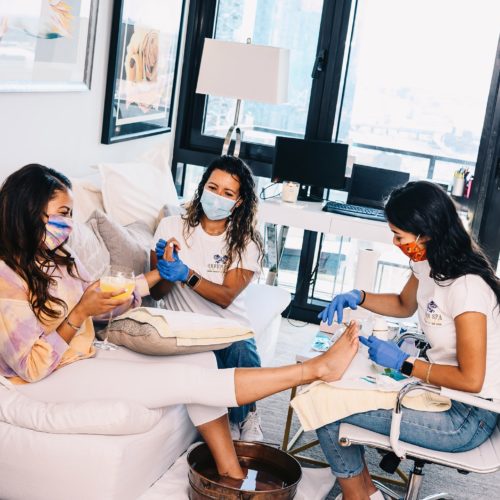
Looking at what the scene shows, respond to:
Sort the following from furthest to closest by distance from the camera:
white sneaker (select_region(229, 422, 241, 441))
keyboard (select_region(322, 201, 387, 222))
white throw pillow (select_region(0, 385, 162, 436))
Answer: keyboard (select_region(322, 201, 387, 222)) < white sneaker (select_region(229, 422, 241, 441)) < white throw pillow (select_region(0, 385, 162, 436))

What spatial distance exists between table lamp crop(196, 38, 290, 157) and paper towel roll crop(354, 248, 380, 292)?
892 millimetres

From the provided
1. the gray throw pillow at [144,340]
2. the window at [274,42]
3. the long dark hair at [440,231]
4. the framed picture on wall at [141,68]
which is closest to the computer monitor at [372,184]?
the window at [274,42]

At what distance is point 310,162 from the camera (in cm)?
443

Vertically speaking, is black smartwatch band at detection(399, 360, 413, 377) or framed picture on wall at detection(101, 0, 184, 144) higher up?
framed picture on wall at detection(101, 0, 184, 144)

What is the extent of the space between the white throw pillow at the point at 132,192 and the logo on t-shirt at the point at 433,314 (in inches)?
54.0

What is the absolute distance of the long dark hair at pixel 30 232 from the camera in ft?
7.28

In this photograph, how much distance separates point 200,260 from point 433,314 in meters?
0.92

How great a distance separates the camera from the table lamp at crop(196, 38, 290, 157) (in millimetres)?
4125

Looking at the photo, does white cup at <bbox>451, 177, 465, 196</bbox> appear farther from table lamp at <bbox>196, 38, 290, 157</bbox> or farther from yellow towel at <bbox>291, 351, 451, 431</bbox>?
yellow towel at <bbox>291, 351, 451, 431</bbox>

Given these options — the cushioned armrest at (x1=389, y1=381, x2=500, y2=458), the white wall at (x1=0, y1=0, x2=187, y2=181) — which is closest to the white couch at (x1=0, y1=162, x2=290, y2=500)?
the cushioned armrest at (x1=389, y1=381, x2=500, y2=458)

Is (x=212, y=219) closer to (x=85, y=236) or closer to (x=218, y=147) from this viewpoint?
(x=85, y=236)

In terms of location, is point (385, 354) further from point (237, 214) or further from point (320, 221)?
point (320, 221)

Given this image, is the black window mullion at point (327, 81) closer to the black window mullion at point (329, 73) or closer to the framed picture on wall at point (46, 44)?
the black window mullion at point (329, 73)

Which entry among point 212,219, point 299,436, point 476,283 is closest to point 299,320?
point 299,436
